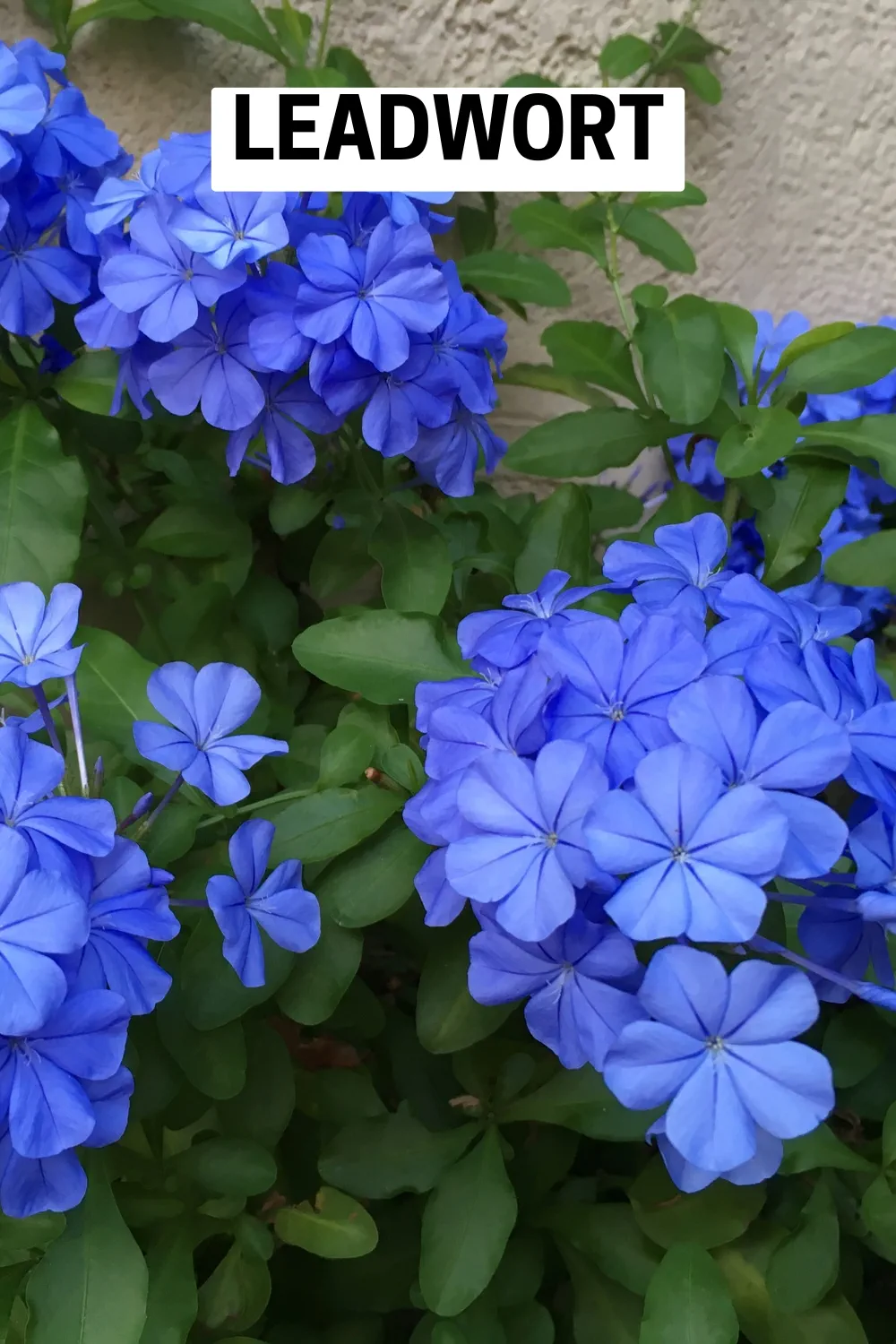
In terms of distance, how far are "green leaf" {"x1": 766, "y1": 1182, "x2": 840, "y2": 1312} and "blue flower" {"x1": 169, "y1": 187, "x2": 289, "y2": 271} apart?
574 millimetres

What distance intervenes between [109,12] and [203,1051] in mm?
734

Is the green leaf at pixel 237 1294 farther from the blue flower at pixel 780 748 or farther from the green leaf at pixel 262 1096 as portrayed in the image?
the blue flower at pixel 780 748

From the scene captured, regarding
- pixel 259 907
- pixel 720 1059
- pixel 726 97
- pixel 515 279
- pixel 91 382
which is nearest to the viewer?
pixel 720 1059

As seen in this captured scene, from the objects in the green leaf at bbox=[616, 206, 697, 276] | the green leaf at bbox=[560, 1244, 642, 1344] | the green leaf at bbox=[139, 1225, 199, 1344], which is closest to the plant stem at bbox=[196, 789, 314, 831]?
the green leaf at bbox=[139, 1225, 199, 1344]

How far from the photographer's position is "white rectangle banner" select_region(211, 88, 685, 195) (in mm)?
559

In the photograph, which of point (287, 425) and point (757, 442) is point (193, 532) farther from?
point (757, 442)

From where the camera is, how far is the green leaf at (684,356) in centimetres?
64

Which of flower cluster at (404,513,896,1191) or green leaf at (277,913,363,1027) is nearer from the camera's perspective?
flower cluster at (404,513,896,1191)

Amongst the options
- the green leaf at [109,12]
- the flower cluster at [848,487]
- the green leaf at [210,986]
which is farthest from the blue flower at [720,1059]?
the green leaf at [109,12]

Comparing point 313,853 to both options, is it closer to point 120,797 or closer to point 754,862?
Answer: point 120,797

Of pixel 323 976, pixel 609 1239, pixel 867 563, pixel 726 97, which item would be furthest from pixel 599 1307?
pixel 726 97

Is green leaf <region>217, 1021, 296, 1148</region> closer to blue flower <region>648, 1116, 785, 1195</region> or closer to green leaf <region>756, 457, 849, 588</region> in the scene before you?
blue flower <region>648, 1116, 785, 1195</region>

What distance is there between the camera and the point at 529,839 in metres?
0.37

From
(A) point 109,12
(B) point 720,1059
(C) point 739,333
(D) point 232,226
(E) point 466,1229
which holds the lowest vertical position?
(E) point 466,1229
